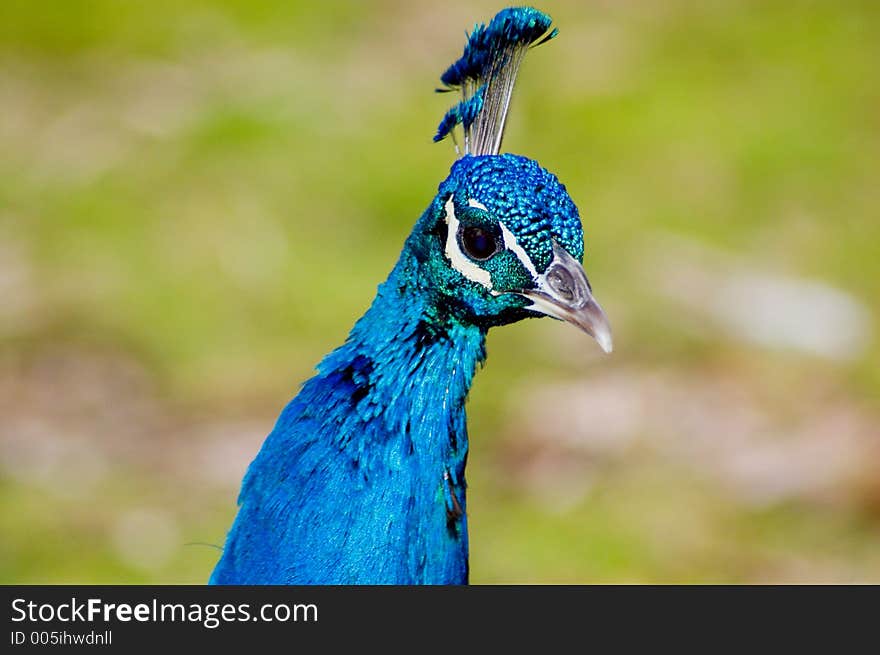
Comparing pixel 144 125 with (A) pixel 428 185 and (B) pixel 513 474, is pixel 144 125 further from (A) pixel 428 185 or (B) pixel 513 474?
(B) pixel 513 474

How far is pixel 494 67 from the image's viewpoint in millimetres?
2445

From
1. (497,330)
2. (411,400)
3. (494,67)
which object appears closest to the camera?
(411,400)

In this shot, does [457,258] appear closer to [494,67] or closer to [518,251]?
[518,251]

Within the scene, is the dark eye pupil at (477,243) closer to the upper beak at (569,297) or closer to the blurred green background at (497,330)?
the upper beak at (569,297)

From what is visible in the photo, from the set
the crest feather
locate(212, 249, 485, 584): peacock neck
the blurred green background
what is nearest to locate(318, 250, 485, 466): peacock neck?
locate(212, 249, 485, 584): peacock neck

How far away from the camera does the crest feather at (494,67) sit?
2.40m

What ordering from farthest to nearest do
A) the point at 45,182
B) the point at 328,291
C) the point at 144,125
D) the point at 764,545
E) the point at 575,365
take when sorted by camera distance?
the point at 144,125 < the point at 45,182 < the point at 328,291 < the point at 575,365 < the point at 764,545

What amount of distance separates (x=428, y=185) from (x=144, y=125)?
133 cm

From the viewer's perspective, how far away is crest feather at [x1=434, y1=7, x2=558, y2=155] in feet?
7.87

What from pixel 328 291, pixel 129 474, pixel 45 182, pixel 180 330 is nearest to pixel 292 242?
pixel 328 291

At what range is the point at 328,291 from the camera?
5387 millimetres

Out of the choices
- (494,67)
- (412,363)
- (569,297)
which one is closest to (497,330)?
(494,67)

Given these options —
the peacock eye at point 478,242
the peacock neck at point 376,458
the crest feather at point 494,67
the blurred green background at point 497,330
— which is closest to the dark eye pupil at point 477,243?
the peacock eye at point 478,242

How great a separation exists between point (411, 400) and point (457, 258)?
24 centimetres
